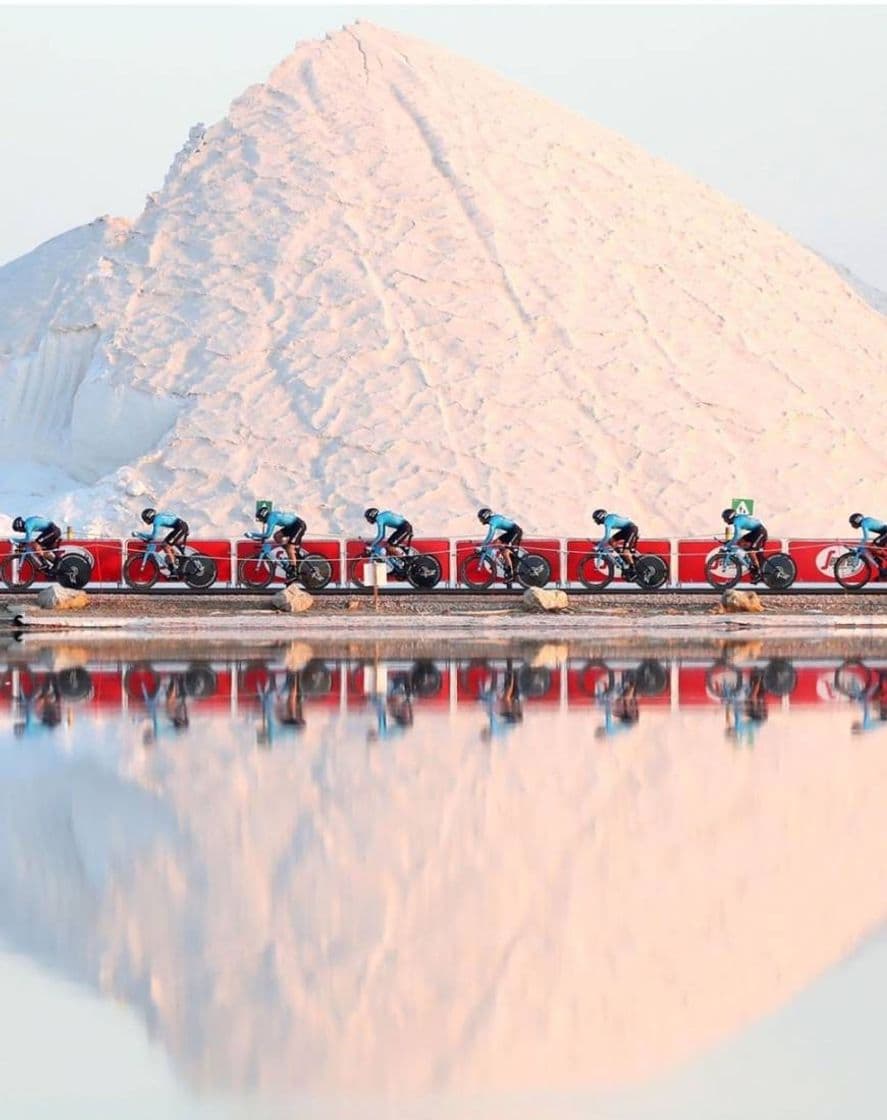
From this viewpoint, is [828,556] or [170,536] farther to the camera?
[828,556]

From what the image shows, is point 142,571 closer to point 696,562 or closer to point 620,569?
point 620,569

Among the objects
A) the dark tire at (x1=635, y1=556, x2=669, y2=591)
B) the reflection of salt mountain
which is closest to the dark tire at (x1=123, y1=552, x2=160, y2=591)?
the dark tire at (x1=635, y1=556, x2=669, y2=591)

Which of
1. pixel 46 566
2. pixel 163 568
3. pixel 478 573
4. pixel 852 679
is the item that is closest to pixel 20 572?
pixel 46 566

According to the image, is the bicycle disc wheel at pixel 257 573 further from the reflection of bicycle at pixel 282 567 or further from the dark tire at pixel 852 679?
the dark tire at pixel 852 679

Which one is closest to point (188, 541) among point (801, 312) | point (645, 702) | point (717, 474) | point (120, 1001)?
point (717, 474)

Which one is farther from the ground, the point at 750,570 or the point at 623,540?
the point at 623,540

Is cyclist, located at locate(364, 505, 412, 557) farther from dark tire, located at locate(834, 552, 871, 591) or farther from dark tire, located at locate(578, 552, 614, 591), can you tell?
dark tire, located at locate(834, 552, 871, 591)

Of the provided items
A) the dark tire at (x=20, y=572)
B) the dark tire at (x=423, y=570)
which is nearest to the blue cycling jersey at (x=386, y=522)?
the dark tire at (x=423, y=570)
